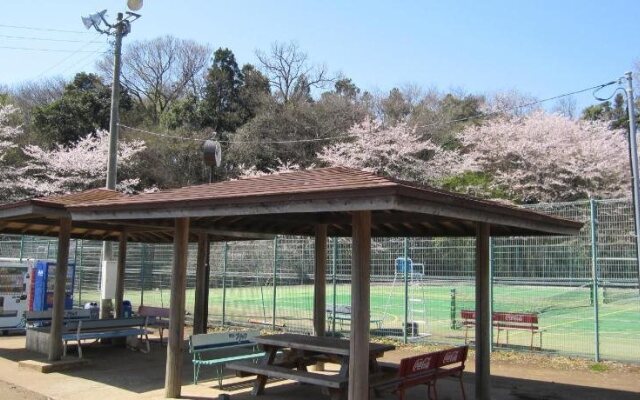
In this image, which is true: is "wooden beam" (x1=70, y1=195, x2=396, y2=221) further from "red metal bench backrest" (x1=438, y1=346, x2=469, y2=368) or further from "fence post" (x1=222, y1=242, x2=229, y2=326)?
"fence post" (x1=222, y1=242, x2=229, y2=326)

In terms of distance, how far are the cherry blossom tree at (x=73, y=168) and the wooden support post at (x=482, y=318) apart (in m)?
31.4

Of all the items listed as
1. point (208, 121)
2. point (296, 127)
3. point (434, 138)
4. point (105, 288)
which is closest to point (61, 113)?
point (208, 121)

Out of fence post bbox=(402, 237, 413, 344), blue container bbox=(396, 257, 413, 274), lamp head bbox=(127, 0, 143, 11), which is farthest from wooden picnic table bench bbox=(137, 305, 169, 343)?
lamp head bbox=(127, 0, 143, 11)

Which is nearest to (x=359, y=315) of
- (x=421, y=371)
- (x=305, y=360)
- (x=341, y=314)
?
(x=421, y=371)

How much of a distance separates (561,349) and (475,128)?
2691cm

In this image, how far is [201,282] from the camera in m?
13.0

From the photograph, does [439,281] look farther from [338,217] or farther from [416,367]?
[416,367]

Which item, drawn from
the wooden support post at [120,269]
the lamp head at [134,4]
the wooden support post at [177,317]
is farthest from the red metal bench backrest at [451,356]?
the lamp head at [134,4]

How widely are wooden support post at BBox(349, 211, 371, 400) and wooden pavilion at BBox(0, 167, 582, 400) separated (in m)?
0.01

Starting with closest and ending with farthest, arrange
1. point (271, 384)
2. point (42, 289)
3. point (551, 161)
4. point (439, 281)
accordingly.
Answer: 1. point (271, 384)
2. point (439, 281)
3. point (42, 289)
4. point (551, 161)

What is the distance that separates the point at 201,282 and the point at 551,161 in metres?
26.3

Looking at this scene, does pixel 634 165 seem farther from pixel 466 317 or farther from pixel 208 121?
pixel 208 121

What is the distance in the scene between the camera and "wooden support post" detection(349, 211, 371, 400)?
648 centimetres

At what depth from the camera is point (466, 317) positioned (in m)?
13.8
